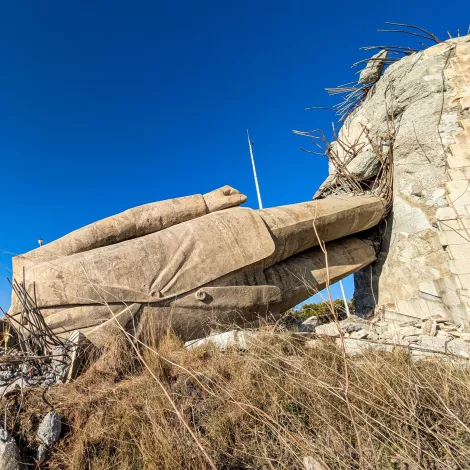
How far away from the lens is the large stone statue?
260cm

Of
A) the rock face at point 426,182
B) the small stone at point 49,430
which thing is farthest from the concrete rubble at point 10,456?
the rock face at point 426,182

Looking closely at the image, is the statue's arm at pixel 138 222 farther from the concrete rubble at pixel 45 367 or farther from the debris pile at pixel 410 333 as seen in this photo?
the debris pile at pixel 410 333

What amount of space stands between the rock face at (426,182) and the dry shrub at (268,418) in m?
1.92

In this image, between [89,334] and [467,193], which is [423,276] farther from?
[89,334]

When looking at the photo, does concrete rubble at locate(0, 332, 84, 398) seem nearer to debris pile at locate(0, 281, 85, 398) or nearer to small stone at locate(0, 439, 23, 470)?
debris pile at locate(0, 281, 85, 398)

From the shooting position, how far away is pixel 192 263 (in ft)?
9.73

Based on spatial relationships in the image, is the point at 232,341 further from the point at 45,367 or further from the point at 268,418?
the point at 45,367

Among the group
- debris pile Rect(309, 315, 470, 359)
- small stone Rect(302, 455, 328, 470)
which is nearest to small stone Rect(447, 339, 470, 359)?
debris pile Rect(309, 315, 470, 359)

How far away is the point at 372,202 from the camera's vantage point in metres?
4.14

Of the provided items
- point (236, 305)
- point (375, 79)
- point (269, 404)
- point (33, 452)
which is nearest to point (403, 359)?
point (269, 404)

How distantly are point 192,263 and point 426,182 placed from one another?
Result: 9.62ft

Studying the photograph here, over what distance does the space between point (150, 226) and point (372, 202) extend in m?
2.77

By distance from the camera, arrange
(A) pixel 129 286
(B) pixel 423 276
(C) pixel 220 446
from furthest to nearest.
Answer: (B) pixel 423 276
(A) pixel 129 286
(C) pixel 220 446

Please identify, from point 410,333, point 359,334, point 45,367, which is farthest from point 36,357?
point 410,333
